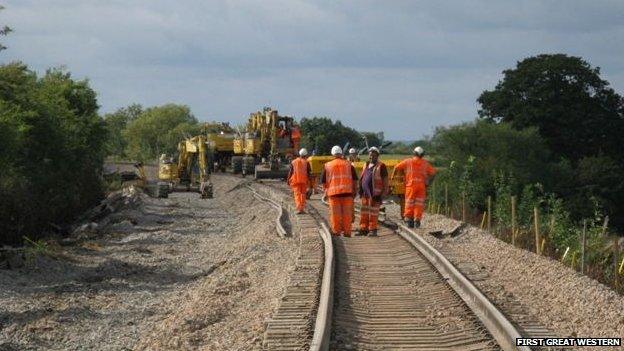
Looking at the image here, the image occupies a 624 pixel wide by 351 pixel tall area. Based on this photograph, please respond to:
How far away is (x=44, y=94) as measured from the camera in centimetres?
3747

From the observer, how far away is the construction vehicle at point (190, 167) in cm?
4256

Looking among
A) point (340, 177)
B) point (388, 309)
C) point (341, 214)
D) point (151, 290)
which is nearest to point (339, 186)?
point (340, 177)

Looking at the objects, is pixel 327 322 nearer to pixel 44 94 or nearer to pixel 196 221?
pixel 196 221

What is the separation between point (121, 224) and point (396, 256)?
1673 cm

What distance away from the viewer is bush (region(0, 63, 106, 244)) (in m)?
26.7

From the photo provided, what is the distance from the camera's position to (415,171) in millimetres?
19625

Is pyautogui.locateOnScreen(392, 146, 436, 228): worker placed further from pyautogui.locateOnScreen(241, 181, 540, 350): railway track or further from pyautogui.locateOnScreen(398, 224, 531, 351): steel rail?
pyautogui.locateOnScreen(241, 181, 540, 350): railway track

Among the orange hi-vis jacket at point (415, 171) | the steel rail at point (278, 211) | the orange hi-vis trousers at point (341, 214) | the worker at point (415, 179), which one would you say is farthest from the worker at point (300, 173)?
the orange hi-vis trousers at point (341, 214)

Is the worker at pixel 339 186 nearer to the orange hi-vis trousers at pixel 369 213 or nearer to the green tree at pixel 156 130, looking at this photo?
the orange hi-vis trousers at pixel 369 213

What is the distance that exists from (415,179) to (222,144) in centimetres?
4142

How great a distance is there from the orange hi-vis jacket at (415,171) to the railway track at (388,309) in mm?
3587

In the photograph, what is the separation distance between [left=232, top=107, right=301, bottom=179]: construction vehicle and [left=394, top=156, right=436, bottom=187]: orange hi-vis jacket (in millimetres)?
29629

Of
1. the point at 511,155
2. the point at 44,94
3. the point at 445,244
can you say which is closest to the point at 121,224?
the point at 44,94

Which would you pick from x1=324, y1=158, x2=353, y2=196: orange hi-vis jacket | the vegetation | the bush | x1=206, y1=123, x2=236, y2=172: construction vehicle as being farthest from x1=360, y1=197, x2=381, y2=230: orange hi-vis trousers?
x1=206, y1=123, x2=236, y2=172: construction vehicle
